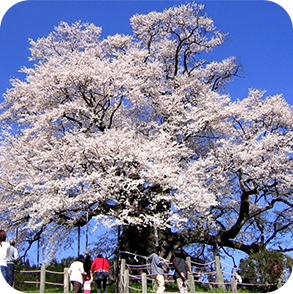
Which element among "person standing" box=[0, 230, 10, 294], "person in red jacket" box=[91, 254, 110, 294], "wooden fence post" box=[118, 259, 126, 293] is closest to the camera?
"person standing" box=[0, 230, 10, 294]

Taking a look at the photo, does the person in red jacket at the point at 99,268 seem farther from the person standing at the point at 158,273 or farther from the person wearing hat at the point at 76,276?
the person standing at the point at 158,273

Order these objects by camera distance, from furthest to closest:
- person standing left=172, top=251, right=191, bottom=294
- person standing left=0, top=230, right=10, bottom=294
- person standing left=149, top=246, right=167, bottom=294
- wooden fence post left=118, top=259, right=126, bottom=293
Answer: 1. wooden fence post left=118, top=259, right=126, bottom=293
2. person standing left=172, top=251, right=191, bottom=294
3. person standing left=149, top=246, right=167, bottom=294
4. person standing left=0, top=230, right=10, bottom=294

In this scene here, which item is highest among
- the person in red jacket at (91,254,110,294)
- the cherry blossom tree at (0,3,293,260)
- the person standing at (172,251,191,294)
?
the cherry blossom tree at (0,3,293,260)

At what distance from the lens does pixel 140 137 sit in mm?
19859

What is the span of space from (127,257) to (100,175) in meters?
5.24

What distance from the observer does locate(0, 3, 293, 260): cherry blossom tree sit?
1653 centimetres

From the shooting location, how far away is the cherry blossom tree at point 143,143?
54.2 feet

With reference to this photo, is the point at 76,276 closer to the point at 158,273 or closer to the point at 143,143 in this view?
the point at 158,273

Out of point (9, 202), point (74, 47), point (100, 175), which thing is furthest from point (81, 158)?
point (74, 47)

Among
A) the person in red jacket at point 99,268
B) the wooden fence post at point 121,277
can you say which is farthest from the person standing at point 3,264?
Result: the wooden fence post at point 121,277

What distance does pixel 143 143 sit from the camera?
63.3 feet

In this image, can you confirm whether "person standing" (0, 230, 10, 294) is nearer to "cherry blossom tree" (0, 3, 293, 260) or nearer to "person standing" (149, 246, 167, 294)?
"person standing" (149, 246, 167, 294)

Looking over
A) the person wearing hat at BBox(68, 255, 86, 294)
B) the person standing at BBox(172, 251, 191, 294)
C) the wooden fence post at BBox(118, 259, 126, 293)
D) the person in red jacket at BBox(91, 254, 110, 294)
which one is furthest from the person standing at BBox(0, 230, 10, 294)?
the wooden fence post at BBox(118, 259, 126, 293)

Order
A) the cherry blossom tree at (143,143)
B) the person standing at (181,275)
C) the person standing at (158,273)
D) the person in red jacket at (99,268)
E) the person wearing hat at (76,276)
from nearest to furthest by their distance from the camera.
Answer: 1. the person standing at (158,273)
2. the person standing at (181,275)
3. the person wearing hat at (76,276)
4. the person in red jacket at (99,268)
5. the cherry blossom tree at (143,143)
